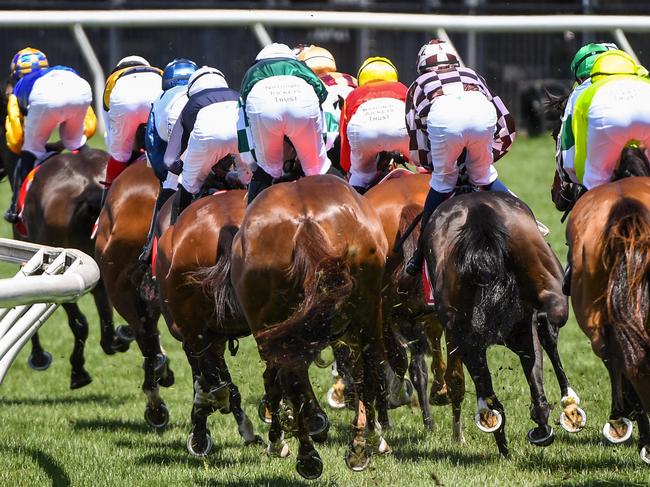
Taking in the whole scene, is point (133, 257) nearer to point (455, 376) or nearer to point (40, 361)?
point (40, 361)

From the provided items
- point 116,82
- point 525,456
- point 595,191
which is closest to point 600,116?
point 595,191

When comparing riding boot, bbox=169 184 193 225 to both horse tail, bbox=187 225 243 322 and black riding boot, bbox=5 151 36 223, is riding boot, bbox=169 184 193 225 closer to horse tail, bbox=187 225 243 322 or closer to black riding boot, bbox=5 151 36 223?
horse tail, bbox=187 225 243 322

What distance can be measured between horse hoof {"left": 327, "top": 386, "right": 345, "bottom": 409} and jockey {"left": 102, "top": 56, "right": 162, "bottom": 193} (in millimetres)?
2000

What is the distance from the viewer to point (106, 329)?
28.6 feet

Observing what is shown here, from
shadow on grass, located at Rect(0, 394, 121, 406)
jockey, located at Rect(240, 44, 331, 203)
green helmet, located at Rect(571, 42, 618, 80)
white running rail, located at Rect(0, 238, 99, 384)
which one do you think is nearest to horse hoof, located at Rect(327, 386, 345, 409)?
shadow on grass, located at Rect(0, 394, 121, 406)

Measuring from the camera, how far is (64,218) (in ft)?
27.0

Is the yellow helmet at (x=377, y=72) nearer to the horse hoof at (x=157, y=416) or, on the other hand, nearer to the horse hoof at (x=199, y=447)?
the horse hoof at (x=157, y=416)

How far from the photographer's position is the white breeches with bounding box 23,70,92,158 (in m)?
8.41

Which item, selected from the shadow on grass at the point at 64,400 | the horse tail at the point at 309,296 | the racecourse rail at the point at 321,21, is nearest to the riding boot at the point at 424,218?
the horse tail at the point at 309,296

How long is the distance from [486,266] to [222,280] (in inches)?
49.9

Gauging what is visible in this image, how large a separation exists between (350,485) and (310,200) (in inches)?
54.6

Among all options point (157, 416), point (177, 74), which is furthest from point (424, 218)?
point (157, 416)

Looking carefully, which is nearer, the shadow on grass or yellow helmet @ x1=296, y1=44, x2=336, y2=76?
the shadow on grass

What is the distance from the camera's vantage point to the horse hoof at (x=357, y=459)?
5609 mm
